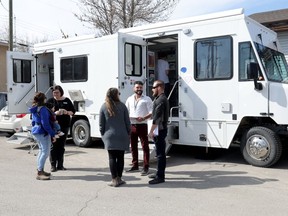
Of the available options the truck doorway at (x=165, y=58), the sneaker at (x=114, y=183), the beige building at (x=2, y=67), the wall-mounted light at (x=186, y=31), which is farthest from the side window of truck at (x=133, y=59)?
the beige building at (x=2, y=67)

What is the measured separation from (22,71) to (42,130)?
598 centimetres

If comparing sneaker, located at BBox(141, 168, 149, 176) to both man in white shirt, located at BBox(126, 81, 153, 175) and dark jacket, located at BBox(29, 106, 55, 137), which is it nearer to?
man in white shirt, located at BBox(126, 81, 153, 175)

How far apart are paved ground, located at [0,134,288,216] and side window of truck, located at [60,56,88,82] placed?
111 inches

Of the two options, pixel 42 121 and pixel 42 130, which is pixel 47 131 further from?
pixel 42 121

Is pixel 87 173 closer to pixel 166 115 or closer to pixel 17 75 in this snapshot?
pixel 166 115

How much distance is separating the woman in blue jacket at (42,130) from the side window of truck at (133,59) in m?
2.98

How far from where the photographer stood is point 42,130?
7.00 metres

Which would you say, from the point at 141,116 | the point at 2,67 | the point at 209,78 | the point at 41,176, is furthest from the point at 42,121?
the point at 2,67

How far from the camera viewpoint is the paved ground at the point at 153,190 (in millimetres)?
5199

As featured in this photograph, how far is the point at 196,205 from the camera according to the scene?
5.39m

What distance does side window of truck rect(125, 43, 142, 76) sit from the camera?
9477 millimetres

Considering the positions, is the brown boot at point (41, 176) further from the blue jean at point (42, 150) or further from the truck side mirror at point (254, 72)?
the truck side mirror at point (254, 72)

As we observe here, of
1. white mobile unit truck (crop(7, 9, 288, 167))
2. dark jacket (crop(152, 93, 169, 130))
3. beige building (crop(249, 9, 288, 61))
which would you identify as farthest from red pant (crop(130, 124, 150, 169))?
beige building (crop(249, 9, 288, 61))

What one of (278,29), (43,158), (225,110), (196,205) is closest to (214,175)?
(225,110)
